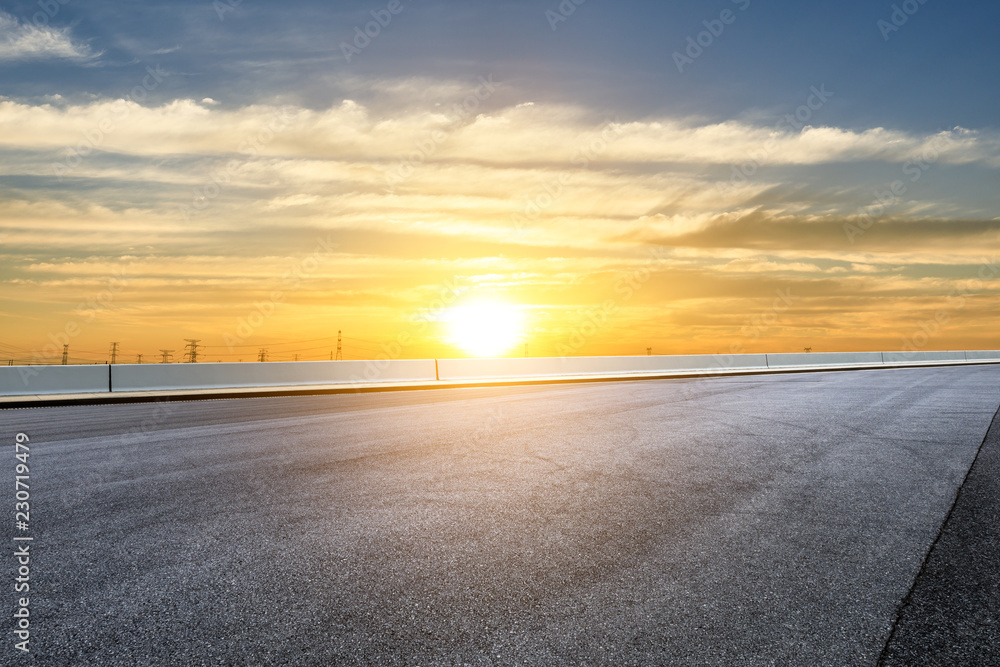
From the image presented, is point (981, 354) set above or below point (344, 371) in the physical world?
below

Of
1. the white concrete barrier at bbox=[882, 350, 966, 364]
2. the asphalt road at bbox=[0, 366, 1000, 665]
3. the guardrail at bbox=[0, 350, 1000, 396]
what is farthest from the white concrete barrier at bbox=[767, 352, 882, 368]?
the asphalt road at bbox=[0, 366, 1000, 665]

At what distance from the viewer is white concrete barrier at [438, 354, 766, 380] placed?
1132 inches

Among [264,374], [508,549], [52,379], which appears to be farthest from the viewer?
[264,374]

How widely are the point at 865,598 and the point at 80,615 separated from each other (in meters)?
4.35

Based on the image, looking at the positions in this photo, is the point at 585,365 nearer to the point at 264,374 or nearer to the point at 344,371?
the point at 344,371

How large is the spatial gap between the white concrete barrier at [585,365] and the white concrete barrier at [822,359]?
123cm

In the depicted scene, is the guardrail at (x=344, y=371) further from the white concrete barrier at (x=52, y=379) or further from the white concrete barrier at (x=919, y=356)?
the white concrete barrier at (x=919, y=356)

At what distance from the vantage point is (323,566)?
4.41 metres

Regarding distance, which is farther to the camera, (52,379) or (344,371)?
(344,371)

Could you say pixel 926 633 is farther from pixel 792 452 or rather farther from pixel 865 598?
pixel 792 452

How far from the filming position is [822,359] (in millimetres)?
42688

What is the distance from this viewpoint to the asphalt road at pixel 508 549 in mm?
3328

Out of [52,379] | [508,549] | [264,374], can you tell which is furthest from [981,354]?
[508,549]

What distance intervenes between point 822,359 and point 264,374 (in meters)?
34.1
